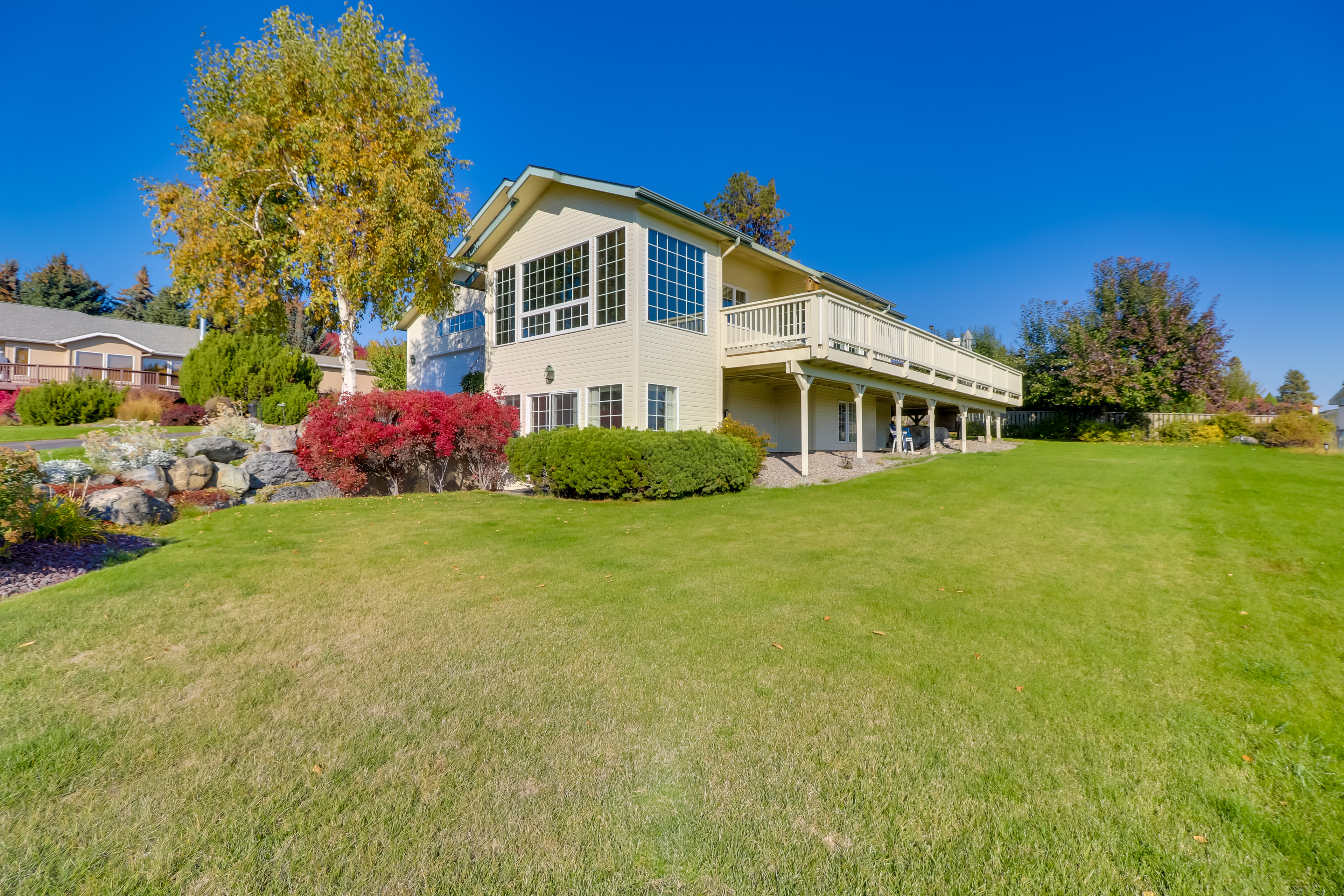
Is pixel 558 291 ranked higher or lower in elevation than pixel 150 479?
higher

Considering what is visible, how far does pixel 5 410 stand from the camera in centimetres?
2016

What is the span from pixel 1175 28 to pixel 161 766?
65.0 ft

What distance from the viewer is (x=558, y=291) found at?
14.3 metres

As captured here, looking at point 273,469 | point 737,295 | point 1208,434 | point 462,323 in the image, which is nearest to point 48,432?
point 273,469

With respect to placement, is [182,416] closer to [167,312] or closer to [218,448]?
[218,448]

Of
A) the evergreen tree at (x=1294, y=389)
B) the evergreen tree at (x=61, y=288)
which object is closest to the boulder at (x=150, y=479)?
the evergreen tree at (x=61, y=288)

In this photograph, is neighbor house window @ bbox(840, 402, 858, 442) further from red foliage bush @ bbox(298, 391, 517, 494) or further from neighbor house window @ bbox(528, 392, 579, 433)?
red foliage bush @ bbox(298, 391, 517, 494)

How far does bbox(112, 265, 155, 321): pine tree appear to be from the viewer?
1705 inches

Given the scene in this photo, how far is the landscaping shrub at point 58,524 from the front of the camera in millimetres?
5641

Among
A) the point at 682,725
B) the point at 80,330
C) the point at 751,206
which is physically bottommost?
the point at 682,725

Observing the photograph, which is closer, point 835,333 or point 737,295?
point 835,333

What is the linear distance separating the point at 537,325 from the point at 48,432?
15.2m

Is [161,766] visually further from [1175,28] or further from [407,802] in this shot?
[1175,28]

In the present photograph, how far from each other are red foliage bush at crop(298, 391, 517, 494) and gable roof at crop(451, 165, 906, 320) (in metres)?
5.51
